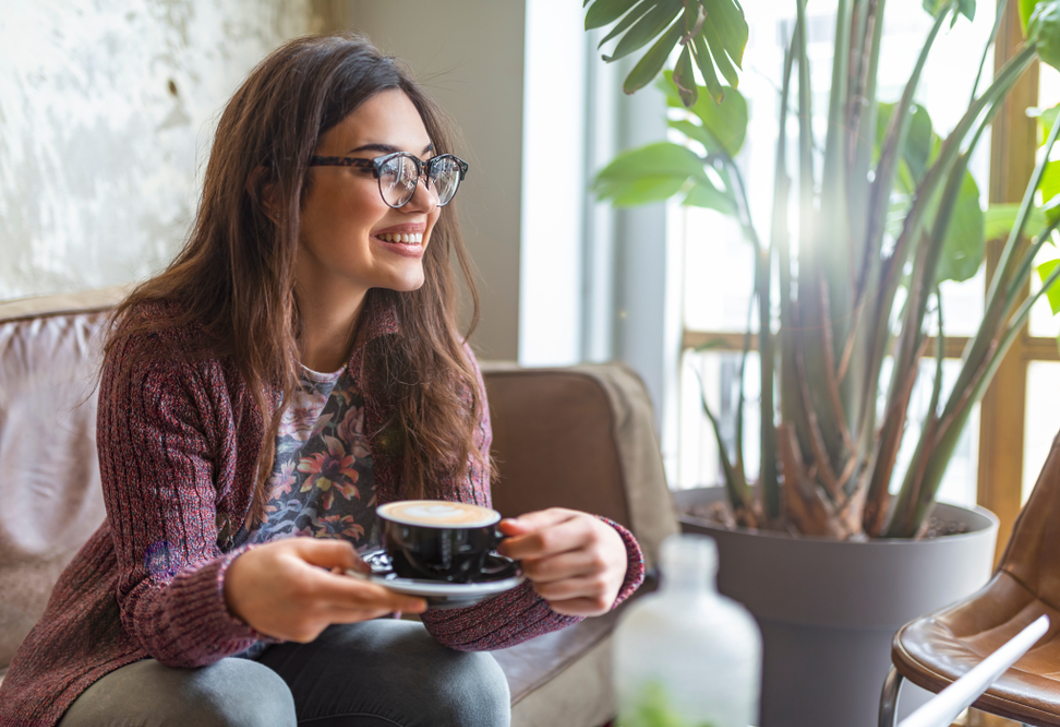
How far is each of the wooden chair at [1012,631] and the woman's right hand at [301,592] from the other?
736 mm

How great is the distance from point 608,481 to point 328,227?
2.63 ft

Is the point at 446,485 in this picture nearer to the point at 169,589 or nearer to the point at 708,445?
the point at 169,589

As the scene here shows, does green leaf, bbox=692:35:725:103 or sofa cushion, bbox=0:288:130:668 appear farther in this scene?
sofa cushion, bbox=0:288:130:668

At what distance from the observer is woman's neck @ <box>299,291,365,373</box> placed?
1.02 m

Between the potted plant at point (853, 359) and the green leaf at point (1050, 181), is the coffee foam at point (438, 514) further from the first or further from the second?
the green leaf at point (1050, 181)

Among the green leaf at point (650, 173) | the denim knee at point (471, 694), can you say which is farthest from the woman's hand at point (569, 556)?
the green leaf at point (650, 173)

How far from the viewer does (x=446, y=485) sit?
3.32 ft

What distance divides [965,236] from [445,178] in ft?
3.32

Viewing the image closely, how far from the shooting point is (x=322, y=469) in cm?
102

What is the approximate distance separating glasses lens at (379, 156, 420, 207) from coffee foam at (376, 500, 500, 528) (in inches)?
16.0

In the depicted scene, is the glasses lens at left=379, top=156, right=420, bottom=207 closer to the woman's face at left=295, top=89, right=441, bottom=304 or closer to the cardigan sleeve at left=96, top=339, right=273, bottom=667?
the woman's face at left=295, top=89, right=441, bottom=304

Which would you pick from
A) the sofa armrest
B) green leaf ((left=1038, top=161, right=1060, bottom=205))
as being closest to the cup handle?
the sofa armrest

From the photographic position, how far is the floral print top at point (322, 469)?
973 millimetres

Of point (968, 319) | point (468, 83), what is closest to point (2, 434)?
point (468, 83)
